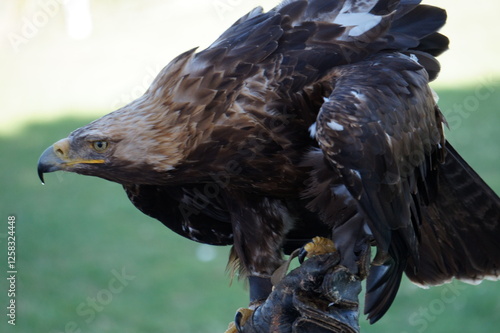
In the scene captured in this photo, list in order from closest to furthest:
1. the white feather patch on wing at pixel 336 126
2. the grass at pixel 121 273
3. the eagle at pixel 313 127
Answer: the white feather patch on wing at pixel 336 126 < the eagle at pixel 313 127 < the grass at pixel 121 273

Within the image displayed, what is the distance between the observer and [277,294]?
405 centimetres

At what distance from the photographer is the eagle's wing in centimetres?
358

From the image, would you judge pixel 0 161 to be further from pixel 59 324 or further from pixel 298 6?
pixel 298 6

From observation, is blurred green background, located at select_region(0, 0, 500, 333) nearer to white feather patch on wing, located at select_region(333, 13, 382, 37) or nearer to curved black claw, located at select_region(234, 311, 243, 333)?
curved black claw, located at select_region(234, 311, 243, 333)

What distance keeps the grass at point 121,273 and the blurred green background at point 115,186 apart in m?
0.02

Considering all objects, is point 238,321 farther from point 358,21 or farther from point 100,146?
point 358,21

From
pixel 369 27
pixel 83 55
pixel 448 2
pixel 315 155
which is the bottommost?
pixel 448 2

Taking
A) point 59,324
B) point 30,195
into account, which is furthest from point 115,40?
point 59,324

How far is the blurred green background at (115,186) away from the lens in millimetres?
7941

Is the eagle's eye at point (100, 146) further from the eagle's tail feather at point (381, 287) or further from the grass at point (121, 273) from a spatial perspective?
the grass at point (121, 273)

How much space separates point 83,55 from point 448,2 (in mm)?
7447

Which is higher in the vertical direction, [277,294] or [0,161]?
[277,294]

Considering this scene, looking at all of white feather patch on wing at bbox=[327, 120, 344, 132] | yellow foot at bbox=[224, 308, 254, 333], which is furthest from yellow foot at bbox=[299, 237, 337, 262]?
white feather patch on wing at bbox=[327, 120, 344, 132]

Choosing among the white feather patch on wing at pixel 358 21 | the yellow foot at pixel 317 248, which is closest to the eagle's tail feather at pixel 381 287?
the yellow foot at pixel 317 248
